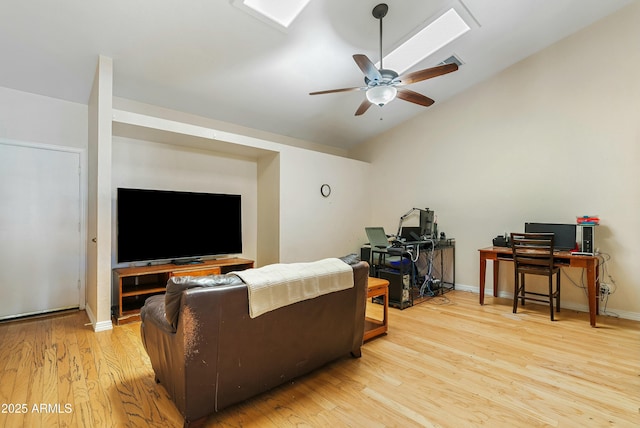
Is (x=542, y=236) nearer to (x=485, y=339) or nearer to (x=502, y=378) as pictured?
(x=485, y=339)

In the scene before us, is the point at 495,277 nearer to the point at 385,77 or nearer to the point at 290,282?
the point at 385,77

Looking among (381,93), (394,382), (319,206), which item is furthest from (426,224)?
(394,382)

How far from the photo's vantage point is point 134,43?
275 cm

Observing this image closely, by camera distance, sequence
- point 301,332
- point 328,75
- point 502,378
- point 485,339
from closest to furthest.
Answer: point 301,332 → point 502,378 → point 485,339 → point 328,75

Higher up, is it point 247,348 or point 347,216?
point 347,216

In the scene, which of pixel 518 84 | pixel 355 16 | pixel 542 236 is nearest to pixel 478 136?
pixel 518 84

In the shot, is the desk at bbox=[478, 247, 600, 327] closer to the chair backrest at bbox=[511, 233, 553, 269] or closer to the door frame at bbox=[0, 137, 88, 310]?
the chair backrest at bbox=[511, 233, 553, 269]

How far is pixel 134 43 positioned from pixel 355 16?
7.08 ft

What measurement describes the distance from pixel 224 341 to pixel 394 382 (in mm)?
1221

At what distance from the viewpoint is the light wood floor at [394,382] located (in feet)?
5.35

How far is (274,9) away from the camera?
2695 millimetres

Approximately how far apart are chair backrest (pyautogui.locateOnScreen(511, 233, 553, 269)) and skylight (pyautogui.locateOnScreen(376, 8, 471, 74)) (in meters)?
2.42

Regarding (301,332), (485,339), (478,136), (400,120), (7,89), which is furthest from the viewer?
(400,120)

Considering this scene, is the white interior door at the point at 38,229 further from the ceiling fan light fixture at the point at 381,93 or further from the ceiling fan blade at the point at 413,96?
the ceiling fan blade at the point at 413,96
